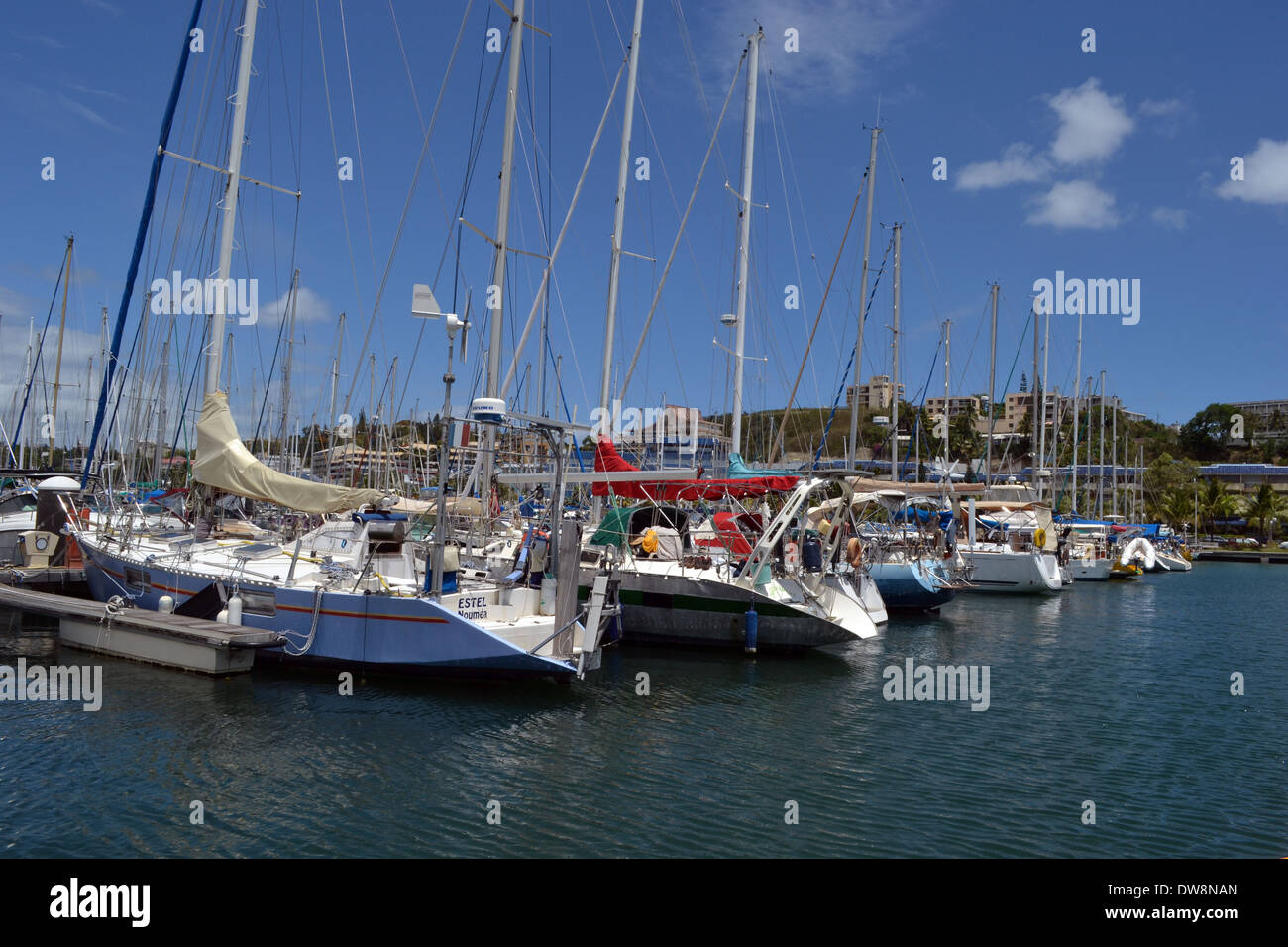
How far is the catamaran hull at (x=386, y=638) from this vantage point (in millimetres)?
16062

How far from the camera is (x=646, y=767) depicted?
13.1 meters

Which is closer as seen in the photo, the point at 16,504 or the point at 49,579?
the point at 49,579

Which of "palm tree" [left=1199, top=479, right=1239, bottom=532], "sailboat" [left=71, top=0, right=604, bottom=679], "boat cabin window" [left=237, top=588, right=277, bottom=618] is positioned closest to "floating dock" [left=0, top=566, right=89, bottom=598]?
"sailboat" [left=71, top=0, right=604, bottom=679]

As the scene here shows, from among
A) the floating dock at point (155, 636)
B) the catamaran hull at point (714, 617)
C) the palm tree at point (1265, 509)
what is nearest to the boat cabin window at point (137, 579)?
the floating dock at point (155, 636)

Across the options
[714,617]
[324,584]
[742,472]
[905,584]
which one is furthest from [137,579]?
[905,584]

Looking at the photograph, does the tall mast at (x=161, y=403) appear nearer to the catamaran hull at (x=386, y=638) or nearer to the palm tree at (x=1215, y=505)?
the catamaran hull at (x=386, y=638)

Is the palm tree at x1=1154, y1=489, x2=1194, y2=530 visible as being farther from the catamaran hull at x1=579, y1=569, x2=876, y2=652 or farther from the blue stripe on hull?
the catamaran hull at x1=579, y1=569, x2=876, y2=652

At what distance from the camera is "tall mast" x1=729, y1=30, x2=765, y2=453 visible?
95.5ft

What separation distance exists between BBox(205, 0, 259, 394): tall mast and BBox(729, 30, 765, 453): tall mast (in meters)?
15.3

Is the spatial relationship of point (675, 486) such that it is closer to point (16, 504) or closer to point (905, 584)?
point (905, 584)

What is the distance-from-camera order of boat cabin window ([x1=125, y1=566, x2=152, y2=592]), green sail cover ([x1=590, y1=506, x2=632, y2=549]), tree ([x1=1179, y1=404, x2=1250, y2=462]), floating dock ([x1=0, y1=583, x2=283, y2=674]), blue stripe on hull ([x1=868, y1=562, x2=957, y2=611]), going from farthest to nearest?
tree ([x1=1179, y1=404, x2=1250, y2=462]), blue stripe on hull ([x1=868, y1=562, x2=957, y2=611]), green sail cover ([x1=590, y1=506, x2=632, y2=549]), boat cabin window ([x1=125, y1=566, x2=152, y2=592]), floating dock ([x1=0, y1=583, x2=283, y2=674])

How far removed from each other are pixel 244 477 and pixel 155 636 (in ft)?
12.6

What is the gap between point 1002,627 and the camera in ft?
101
